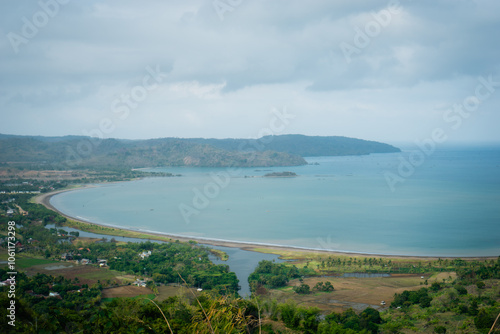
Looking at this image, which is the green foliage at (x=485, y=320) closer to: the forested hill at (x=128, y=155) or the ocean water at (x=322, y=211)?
the ocean water at (x=322, y=211)

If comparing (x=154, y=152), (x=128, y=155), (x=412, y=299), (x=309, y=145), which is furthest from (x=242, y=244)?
(x=309, y=145)

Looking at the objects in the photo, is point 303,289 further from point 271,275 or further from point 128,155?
point 128,155

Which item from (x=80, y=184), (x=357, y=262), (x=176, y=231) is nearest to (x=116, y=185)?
(x=80, y=184)

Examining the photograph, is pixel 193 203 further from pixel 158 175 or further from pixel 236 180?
pixel 158 175

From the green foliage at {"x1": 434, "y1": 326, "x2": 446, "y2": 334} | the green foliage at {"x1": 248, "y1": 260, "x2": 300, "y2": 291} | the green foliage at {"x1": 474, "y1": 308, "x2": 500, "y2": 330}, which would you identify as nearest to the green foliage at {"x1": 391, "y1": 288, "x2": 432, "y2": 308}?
the green foliage at {"x1": 474, "y1": 308, "x2": 500, "y2": 330}

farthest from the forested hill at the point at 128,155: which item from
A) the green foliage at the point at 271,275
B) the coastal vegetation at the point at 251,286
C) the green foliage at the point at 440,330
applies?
the green foliage at the point at 440,330

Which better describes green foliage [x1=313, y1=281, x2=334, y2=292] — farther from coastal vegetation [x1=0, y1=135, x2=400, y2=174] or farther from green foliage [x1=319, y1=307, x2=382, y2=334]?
coastal vegetation [x1=0, y1=135, x2=400, y2=174]
